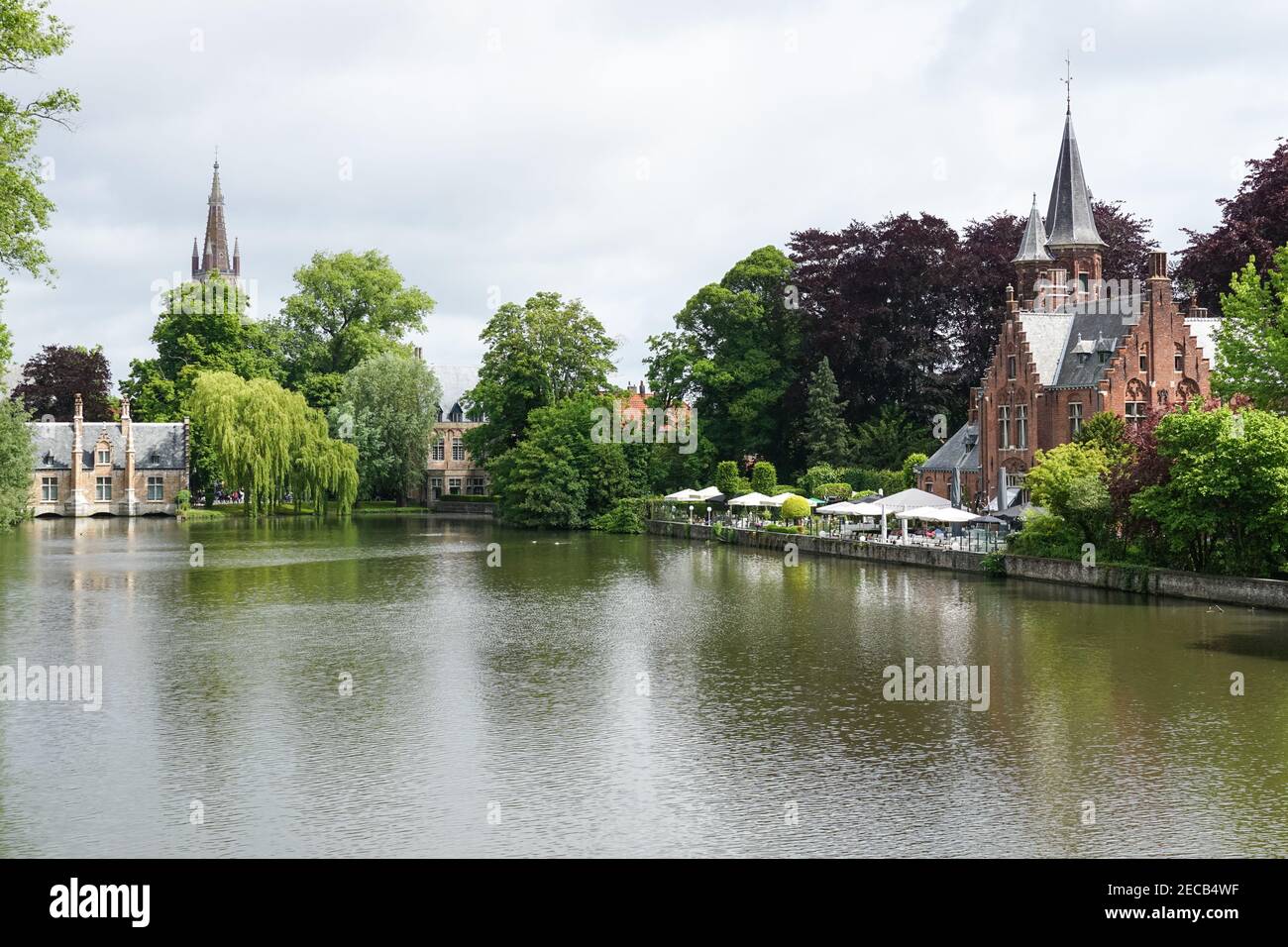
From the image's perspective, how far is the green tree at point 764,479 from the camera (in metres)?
61.0

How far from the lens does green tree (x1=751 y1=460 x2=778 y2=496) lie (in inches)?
2400

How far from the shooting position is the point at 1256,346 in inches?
1515

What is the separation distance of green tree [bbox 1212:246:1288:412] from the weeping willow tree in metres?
46.5

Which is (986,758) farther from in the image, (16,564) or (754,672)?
(16,564)

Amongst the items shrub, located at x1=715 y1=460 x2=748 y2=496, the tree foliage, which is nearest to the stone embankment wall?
shrub, located at x1=715 y1=460 x2=748 y2=496

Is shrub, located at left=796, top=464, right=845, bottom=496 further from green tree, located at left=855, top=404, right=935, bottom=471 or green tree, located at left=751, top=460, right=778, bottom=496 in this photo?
green tree, located at left=751, top=460, right=778, bottom=496

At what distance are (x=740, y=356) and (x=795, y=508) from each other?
16245 mm

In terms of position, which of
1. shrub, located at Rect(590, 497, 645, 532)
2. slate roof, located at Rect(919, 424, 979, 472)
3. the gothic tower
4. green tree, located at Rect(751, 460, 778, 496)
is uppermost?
the gothic tower

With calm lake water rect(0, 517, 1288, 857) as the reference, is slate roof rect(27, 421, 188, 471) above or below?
above

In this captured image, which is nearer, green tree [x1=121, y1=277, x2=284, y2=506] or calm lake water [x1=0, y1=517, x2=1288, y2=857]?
calm lake water [x1=0, y1=517, x2=1288, y2=857]

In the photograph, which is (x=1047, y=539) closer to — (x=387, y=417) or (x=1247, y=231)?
(x=1247, y=231)

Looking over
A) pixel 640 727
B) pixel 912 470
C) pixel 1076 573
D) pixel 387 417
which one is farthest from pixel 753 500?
pixel 640 727
